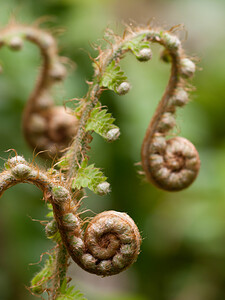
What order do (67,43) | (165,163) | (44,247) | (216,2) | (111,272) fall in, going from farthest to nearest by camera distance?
(216,2) → (67,43) → (44,247) → (165,163) → (111,272)

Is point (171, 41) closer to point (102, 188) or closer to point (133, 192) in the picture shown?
point (102, 188)

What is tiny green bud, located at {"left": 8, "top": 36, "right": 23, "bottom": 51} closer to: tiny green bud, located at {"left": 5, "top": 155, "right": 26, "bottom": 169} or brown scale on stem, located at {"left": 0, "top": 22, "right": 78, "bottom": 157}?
brown scale on stem, located at {"left": 0, "top": 22, "right": 78, "bottom": 157}

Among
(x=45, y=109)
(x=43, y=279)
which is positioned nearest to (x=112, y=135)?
(x=43, y=279)

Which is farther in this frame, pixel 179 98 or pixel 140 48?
pixel 179 98

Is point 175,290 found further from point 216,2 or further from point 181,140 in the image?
point 216,2

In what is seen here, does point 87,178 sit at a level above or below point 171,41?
below

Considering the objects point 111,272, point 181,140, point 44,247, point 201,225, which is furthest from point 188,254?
point 111,272

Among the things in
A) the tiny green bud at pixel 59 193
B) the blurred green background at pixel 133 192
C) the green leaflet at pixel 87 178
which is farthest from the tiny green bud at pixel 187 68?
the blurred green background at pixel 133 192

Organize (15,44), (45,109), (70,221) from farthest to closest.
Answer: (45,109)
(15,44)
(70,221)
